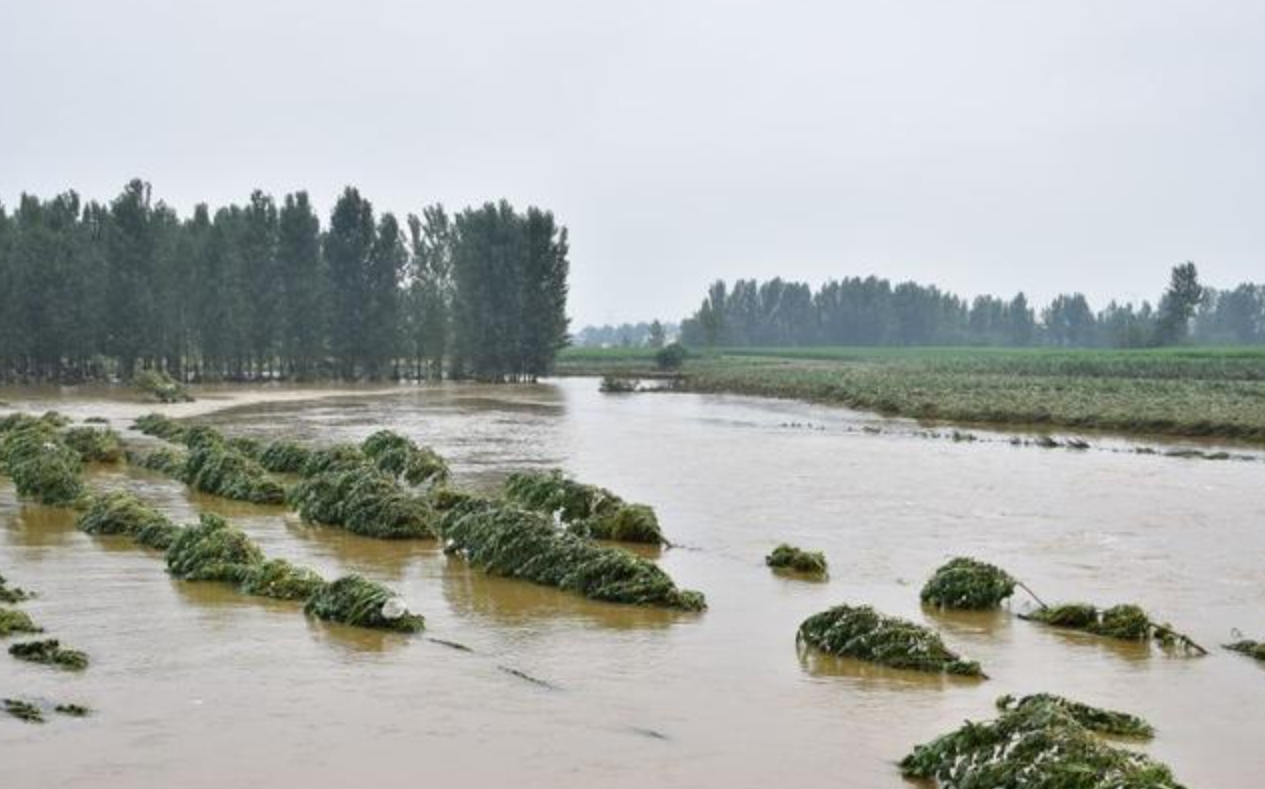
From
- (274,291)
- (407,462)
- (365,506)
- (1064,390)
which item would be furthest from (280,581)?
(274,291)

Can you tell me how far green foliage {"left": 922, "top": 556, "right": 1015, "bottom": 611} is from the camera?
15.7 meters

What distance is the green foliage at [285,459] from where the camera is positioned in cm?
2948

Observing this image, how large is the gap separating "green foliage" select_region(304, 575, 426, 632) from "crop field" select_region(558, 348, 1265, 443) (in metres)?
37.0

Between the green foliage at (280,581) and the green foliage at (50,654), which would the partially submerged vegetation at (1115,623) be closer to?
the green foliage at (280,581)

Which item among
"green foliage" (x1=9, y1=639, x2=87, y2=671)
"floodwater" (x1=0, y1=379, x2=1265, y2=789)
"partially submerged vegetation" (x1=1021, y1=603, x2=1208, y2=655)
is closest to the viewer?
"floodwater" (x1=0, y1=379, x2=1265, y2=789)

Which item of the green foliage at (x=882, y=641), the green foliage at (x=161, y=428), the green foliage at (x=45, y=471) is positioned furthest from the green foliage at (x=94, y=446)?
the green foliage at (x=882, y=641)

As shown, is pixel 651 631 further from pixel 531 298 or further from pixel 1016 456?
pixel 531 298

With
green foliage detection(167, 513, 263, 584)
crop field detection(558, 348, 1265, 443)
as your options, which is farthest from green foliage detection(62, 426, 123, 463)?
crop field detection(558, 348, 1265, 443)

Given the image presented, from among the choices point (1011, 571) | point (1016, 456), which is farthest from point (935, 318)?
point (1011, 571)

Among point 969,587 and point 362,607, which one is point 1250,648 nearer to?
point 969,587

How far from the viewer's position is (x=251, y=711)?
1051 centimetres

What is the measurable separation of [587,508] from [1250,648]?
11.2 m

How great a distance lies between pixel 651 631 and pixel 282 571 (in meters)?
4.89

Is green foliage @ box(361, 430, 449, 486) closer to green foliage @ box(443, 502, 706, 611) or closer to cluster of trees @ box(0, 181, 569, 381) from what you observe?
green foliage @ box(443, 502, 706, 611)
